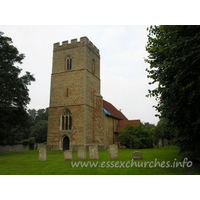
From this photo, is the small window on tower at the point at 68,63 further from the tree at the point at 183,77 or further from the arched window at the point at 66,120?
the tree at the point at 183,77

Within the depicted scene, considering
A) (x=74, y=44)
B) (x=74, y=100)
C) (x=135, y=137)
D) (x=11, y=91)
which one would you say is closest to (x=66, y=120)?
(x=74, y=100)

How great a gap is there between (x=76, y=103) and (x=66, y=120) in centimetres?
287

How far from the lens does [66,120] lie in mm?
26781

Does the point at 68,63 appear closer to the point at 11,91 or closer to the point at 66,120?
the point at 66,120

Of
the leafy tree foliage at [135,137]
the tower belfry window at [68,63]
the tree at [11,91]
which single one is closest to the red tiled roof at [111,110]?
the leafy tree foliage at [135,137]

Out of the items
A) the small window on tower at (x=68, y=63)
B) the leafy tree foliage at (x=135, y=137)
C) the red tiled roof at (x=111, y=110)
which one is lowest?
the leafy tree foliage at (x=135, y=137)

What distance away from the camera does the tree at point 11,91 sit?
64.1 feet

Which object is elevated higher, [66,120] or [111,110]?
[111,110]

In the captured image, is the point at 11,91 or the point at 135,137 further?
the point at 135,137

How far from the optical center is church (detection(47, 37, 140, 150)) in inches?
1018

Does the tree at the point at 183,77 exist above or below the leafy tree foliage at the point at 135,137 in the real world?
above

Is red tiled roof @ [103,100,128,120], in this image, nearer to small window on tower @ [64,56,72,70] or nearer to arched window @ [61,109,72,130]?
arched window @ [61,109,72,130]

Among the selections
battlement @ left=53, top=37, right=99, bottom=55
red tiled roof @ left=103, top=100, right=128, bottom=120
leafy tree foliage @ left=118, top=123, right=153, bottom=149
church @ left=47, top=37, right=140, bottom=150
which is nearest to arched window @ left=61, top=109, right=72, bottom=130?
church @ left=47, top=37, right=140, bottom=150

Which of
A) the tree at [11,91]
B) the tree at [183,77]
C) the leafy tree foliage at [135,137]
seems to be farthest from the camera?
the leafy tree foliage at [135,137]
